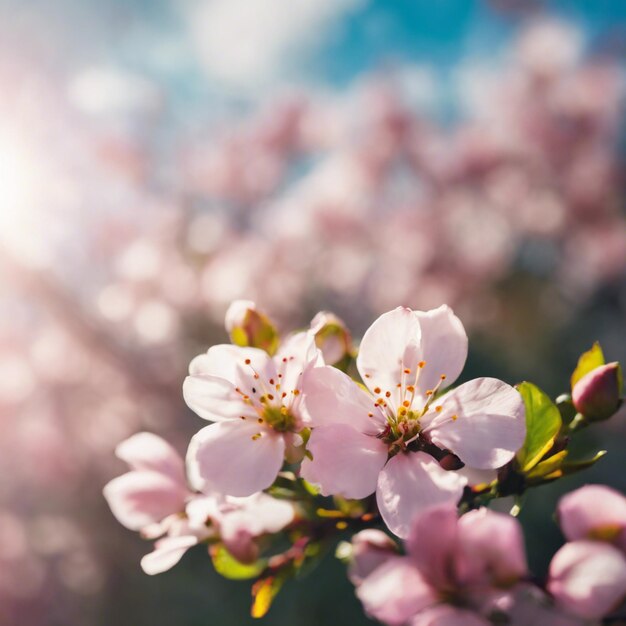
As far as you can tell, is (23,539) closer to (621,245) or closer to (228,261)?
(228,261)

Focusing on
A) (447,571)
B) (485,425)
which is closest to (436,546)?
(447,571)

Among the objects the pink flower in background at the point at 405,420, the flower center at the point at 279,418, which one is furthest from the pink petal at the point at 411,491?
the flower center at the point at 279,418

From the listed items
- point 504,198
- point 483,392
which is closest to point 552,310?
point 504,198

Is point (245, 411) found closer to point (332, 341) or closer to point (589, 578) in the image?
point (332, 341)

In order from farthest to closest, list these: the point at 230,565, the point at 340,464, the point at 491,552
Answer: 1. the point at 230,565
2. the point at 340,464
3. the point at 491,552

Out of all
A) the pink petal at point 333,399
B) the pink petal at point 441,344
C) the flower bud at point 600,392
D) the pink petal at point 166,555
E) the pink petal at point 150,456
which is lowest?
the flower bud at point 600,392

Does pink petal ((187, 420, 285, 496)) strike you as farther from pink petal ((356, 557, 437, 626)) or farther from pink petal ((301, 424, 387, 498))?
pink petal ((356, 557, 437, 626))

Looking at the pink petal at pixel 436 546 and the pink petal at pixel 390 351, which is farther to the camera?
the pink petal at pixel 390 351

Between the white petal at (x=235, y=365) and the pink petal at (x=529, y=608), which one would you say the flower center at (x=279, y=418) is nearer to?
the white petal at (x=235, y=365)
